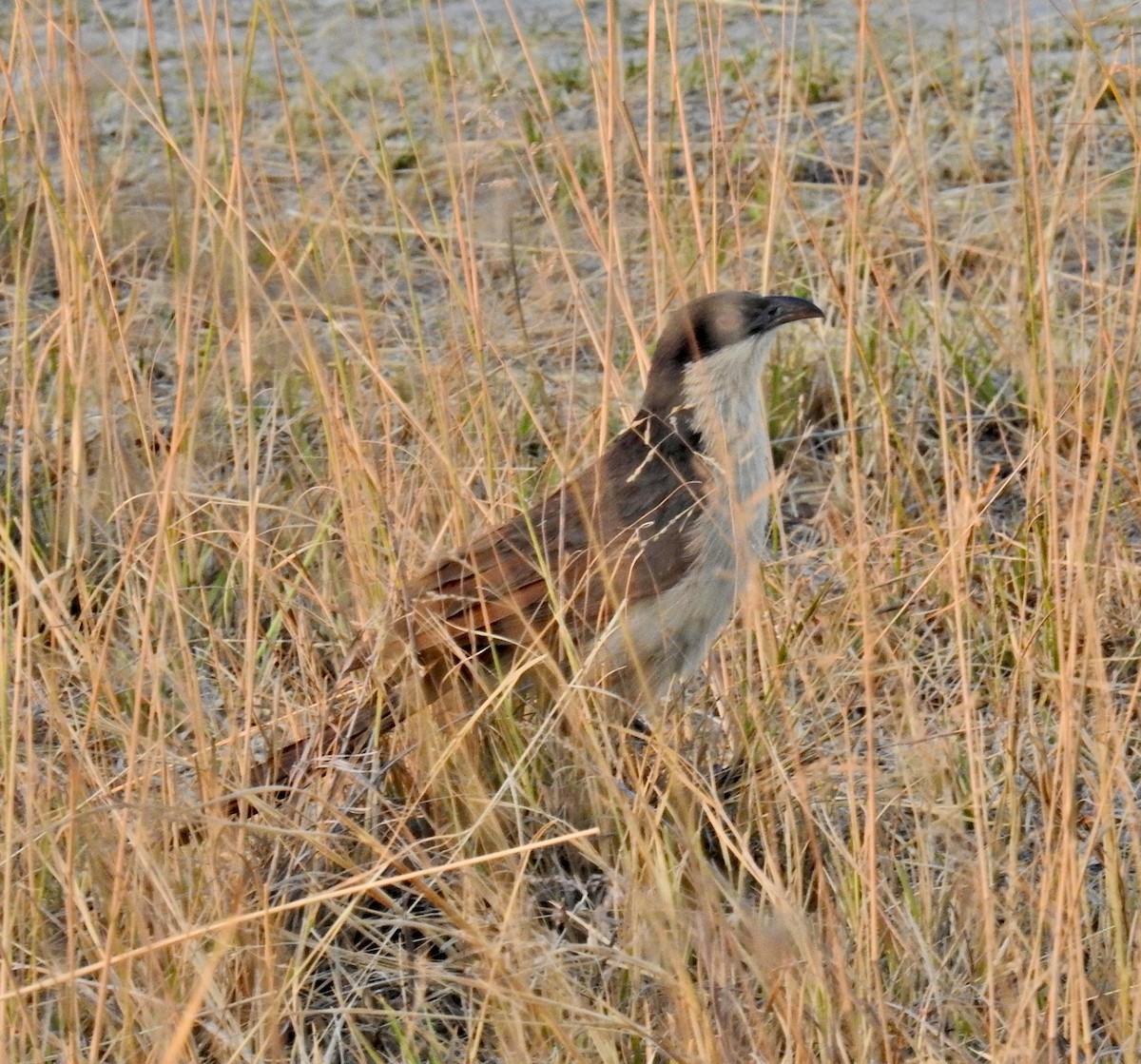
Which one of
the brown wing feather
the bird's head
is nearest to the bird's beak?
the bird's head

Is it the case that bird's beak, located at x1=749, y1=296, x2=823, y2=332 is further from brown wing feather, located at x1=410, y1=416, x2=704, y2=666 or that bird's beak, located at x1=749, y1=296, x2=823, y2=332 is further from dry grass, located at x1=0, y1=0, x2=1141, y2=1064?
brown wing feather, located at x1=410, y1=416, x2=704, y2=666

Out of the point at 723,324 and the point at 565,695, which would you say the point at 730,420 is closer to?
the point at 723,324

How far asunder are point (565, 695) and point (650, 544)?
82cm

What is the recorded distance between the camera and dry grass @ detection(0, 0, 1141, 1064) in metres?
2.16

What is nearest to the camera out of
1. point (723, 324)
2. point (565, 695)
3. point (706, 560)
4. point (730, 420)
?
point (565, 695)

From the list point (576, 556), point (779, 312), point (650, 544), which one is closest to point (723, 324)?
point (779, 312)

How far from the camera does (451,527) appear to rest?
3.40 m

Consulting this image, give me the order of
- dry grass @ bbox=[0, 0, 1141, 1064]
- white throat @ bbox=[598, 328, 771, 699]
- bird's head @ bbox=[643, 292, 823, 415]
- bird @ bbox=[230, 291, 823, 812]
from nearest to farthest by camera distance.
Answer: dry grass @ bbox=[0, 0, 1141, 1064] → bird @ bbox=[230, 291, 823, 812] → white throat @ bbox=[598, 328, 771, 699] → bird's head @ bbox=[643, 292, 823, 415]

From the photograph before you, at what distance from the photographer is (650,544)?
3.29 metres

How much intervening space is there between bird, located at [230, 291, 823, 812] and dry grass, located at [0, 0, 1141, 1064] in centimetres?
9

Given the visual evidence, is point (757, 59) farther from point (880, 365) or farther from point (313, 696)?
point (313, 696)

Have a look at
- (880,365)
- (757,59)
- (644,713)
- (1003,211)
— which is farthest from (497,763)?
(757,59)

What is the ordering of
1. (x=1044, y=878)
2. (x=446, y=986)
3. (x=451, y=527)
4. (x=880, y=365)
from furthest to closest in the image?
(x=880, y=365) → (x=451, y=527) → (x=446, y=986) → (x=1044, y=878)

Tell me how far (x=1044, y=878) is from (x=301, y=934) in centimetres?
92
